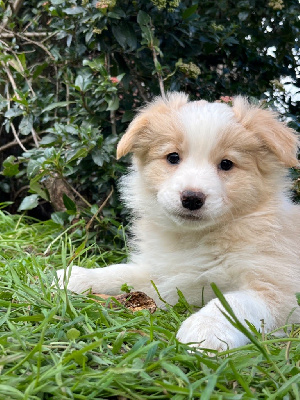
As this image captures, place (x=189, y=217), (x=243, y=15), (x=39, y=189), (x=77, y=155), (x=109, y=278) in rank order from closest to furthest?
1. (x=189, y=217)
2. (x=109, y=278)
3. (x=77, y=155)
4. (x=39, y=189)
5. (x=243, y=15)

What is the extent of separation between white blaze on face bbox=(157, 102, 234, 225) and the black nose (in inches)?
0.8

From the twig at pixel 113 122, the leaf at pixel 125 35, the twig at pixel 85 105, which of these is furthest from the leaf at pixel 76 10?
the twig at pixel 113 122

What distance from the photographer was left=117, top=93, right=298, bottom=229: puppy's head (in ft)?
8.65

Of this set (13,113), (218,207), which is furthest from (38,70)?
(218,207)

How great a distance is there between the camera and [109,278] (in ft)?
10.2

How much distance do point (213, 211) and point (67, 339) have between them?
98 cm

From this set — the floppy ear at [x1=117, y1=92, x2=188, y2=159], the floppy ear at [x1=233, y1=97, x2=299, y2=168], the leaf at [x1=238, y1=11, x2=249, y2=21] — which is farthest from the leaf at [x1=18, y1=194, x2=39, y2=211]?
the leaf at [x1=238, y1=11, x2=249, y2=21]

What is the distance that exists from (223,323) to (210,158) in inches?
35.6

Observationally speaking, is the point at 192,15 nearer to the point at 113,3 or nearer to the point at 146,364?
the point at 113,3

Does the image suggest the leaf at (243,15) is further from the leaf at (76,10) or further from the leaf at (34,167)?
the leaf at (34,167)

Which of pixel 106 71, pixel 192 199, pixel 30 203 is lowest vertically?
pixel 30 203

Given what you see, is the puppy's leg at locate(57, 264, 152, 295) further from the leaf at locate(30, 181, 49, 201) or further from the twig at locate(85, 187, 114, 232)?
the leaf at locate(30, 181, 49, 201)

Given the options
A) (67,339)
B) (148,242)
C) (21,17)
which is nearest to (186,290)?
(148,242)

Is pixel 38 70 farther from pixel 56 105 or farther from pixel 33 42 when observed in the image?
pixel 56 105
